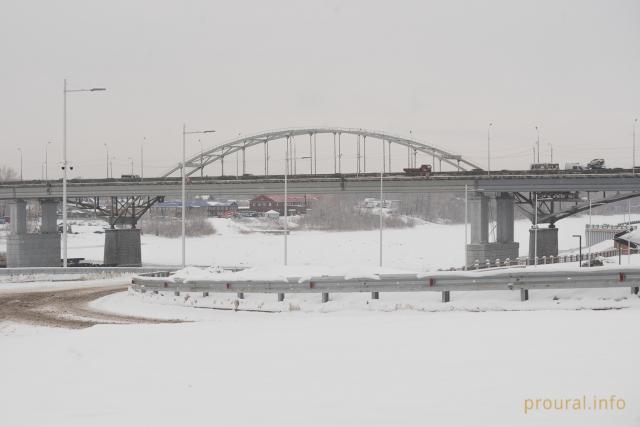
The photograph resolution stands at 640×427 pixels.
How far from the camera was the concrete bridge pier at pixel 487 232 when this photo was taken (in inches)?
2894

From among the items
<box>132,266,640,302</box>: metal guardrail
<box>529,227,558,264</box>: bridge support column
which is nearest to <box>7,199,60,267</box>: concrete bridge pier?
<box>529,227,558,264</box>: bridge support column

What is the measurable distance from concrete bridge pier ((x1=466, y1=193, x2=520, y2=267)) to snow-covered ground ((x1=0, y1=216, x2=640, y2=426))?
2134 inches

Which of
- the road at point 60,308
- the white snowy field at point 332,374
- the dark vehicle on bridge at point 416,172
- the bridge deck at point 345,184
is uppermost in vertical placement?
the dark vehicle on bridge at point 416,172

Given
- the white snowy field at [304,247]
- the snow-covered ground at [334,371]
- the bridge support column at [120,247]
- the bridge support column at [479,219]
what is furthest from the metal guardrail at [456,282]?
the bridge support column at [120,247]

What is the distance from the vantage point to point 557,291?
69.7 feet

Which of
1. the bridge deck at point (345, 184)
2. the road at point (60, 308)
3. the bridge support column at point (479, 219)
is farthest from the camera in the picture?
the bridge support column at point (479, 219)

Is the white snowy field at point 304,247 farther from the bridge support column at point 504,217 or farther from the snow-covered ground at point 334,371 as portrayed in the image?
the snow-covered ground at point 334,371

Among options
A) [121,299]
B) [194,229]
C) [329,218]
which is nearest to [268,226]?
[329,218]

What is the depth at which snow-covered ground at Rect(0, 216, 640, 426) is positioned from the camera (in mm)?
9672

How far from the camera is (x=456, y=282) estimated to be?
2131 cm

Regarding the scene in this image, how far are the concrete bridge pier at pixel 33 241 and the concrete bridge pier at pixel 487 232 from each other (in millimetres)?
55367

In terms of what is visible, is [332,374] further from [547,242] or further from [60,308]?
[547,242]

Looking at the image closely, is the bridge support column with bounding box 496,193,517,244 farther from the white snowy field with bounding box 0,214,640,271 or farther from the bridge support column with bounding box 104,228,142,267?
the bridge support column with bounding box 104,228,142,267

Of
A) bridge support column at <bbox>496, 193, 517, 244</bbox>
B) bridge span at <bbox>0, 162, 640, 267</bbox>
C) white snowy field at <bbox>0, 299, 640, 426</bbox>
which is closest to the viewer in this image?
white snowy field at <bbox>0, 299, 640, 426</bbox>
